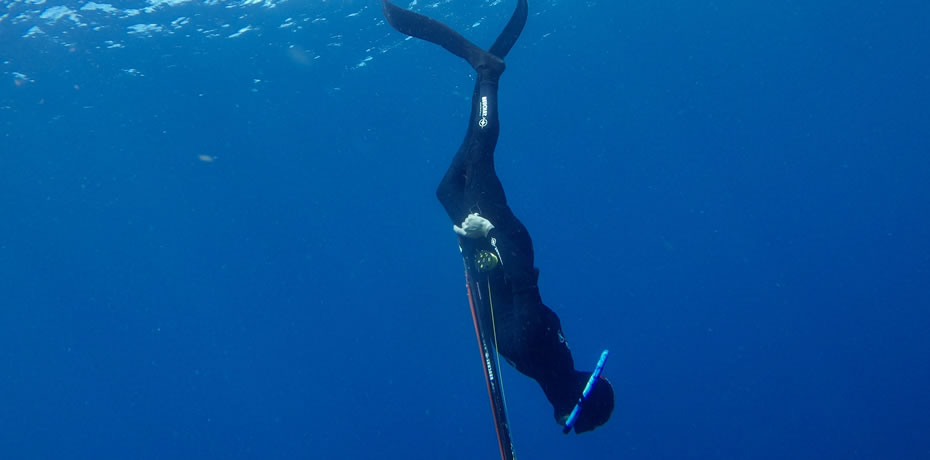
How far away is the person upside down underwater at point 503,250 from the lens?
432 centimetres

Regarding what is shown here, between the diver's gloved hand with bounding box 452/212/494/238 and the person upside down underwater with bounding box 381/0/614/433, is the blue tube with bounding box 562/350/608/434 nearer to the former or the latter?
the person upside down underwater with bounding box 381/0/614/433

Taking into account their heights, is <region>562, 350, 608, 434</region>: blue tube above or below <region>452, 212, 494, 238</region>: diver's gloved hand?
below

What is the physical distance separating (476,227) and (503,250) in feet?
1.04

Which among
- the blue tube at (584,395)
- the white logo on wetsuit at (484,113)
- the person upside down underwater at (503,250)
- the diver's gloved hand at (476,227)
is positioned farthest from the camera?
the white logo on wetsuit at (484,113)

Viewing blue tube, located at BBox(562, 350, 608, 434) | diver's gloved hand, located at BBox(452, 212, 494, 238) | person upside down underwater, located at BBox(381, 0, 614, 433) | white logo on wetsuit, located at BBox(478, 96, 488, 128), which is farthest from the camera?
white logo on wetsuit, located at BBox(478, 96, 488, 128)

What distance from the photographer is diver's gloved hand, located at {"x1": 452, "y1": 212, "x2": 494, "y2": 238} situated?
4.54 m

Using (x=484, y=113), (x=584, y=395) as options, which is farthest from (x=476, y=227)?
(x=584, y=395)

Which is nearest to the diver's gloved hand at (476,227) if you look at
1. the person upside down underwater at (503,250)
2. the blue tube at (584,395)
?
the person upside down underwater at (503,250)

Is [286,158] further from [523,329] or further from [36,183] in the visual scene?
[523,329]

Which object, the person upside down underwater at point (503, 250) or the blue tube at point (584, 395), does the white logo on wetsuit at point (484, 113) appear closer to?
the person upside down underwater at point (503, 250)

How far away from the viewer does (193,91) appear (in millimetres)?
21562

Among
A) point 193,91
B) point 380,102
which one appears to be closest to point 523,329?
point 193,91

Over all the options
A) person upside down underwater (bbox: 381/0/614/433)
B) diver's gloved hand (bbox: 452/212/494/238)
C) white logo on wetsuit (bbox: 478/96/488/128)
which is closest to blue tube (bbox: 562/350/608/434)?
person upside down underwater (bbox: 381/0/614/433)

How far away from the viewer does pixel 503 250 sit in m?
4.65
